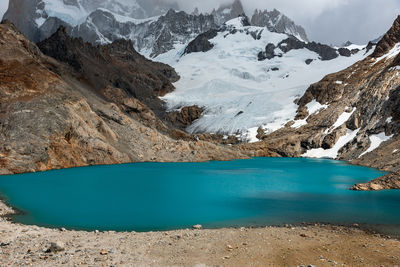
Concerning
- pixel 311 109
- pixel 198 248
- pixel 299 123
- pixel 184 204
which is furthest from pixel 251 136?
pixel 198 248

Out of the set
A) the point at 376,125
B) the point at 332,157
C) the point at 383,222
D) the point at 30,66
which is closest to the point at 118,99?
the point at 30,66

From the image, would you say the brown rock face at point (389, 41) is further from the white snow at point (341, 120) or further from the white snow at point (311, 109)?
the white snow at point (341, 120)

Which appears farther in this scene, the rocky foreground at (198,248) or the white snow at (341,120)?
the white snow at (341,120)

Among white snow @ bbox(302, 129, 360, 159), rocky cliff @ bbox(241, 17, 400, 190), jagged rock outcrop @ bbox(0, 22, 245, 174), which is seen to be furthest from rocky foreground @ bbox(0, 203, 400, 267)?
white snow @ bbox(302, 129, 360, 159)

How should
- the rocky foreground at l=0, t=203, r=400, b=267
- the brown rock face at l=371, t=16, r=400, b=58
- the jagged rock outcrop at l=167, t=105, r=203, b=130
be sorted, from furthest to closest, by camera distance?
the jagged rock outcrop at l=167, t=105, r=203, b=130 < the brown rock face at l=371, t=16, r=400, b=58 < the rocky foreground at l=0, t=203, r=400, b=267

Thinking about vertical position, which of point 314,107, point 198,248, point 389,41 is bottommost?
point 198,248

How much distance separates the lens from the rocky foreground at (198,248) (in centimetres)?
1249

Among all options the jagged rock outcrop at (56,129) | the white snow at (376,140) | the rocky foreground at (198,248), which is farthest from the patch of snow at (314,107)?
the rocky foreground at (198,248)

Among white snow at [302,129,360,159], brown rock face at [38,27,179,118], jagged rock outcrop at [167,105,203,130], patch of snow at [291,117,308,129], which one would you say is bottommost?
white snow at [302,129,360,159]

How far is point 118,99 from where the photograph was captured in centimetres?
10575

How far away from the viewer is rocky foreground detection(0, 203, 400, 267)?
12.5m

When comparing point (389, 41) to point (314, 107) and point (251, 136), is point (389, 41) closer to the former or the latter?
point (314, 107)

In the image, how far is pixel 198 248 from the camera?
1400 centimetres

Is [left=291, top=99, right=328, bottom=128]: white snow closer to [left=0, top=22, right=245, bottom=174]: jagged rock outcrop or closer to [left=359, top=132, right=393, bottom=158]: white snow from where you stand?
[left=0, top=22, right=245, bottom=174]: jagged rock outcrop
